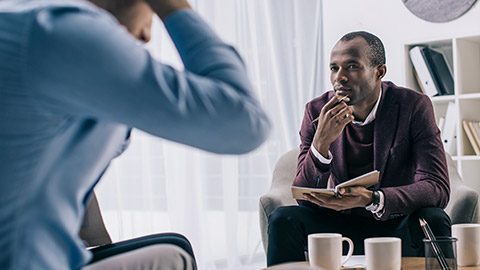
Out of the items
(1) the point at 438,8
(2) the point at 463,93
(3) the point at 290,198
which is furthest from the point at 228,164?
(1) the point at 438,8

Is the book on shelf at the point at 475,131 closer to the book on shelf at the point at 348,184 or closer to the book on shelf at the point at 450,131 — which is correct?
the book on shelf at the point at 450,131

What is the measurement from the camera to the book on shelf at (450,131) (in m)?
3.01

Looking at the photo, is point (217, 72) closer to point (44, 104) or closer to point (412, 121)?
point (44, 104)

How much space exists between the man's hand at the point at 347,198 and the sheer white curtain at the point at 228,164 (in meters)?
1.57

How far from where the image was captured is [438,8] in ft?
10.6

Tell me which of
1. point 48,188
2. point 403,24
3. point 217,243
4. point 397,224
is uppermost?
point 403,24

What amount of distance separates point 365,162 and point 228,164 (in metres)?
1.48

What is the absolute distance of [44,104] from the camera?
50 cm

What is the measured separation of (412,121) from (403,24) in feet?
4.39

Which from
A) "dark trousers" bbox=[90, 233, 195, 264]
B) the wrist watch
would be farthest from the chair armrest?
"dark trousers" bbox=[90, 233, 195, 264]

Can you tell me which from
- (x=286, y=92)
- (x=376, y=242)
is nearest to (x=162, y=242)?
(x=376, y=242)

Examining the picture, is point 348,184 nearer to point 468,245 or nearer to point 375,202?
point 375,202

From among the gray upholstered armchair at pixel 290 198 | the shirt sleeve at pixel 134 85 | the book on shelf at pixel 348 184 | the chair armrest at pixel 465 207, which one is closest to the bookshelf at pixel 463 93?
the gray upholstered armchair at pixel 290 198

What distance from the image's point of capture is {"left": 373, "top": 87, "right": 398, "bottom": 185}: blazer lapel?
216 cm
